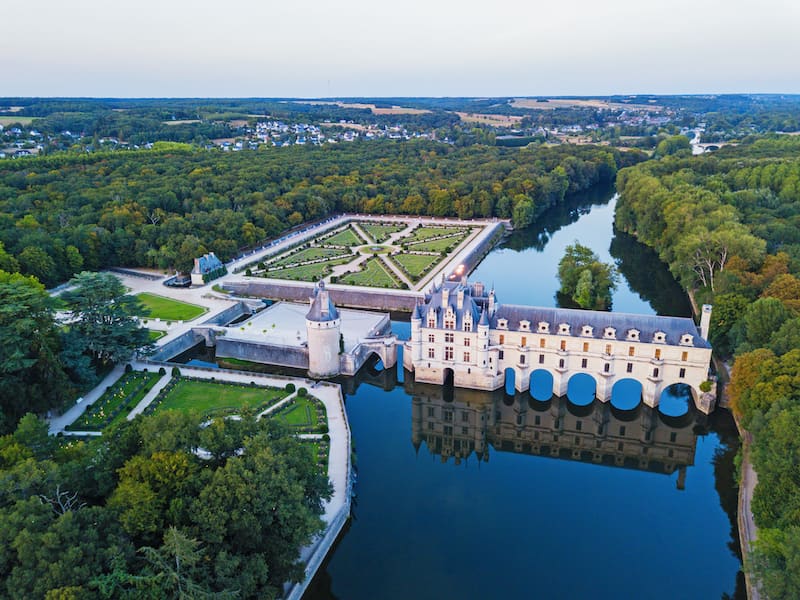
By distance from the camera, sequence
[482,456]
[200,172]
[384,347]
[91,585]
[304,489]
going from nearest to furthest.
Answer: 1. [91,585]
2. [304,489]
3. [482,456]
4. [384,347]
5. [200,172]

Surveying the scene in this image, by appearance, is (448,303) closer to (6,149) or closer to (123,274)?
(123,274)

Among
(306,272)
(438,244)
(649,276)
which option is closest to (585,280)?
(649,276)

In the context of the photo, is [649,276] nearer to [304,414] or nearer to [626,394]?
[626,394]

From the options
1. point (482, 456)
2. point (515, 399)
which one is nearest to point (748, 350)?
point (515, 399)

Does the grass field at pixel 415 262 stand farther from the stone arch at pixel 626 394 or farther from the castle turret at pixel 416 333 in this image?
the stone arch at pixel 626 394

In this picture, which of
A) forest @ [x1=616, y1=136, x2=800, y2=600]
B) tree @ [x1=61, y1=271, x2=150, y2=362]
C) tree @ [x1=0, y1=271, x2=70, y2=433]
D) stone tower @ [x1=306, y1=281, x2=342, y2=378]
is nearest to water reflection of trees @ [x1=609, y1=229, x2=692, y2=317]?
forest @ [x1=616, y1=136, x2=800, y2=600]

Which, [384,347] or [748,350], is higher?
[748,350]

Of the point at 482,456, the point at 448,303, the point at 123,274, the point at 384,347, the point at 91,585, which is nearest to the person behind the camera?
the point at 91,585

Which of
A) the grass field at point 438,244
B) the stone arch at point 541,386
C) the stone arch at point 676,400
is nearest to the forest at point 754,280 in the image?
the stone arch at point 676,400
